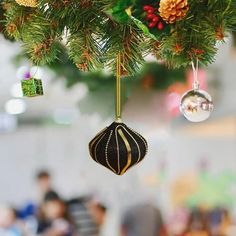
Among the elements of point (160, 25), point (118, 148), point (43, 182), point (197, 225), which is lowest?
point (197, 225)

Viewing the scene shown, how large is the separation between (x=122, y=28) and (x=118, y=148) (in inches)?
4.8

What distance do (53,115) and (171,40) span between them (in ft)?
5.11

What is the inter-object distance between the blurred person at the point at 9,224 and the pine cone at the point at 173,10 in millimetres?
1632

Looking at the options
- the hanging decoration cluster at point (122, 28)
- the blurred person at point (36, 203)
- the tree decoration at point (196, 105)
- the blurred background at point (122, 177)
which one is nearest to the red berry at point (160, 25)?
the hanging decoration cluster at point (122, 28)

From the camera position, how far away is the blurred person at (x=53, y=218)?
1952mm

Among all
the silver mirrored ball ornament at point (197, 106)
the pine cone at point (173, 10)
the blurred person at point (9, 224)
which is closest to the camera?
the pine cone at point (173, 10)

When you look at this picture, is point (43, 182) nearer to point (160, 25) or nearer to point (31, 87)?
point (31, 87)

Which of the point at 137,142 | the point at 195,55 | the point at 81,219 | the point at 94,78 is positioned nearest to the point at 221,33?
the point at 195,55

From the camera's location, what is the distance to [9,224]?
6.33ft

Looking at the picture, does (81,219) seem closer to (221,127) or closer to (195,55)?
(221,127)

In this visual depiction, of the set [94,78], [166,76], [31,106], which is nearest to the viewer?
[94,78]

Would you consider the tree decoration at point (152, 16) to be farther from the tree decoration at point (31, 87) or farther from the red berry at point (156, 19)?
the tree decoration at point (31, 87)

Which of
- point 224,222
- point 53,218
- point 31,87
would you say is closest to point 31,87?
point 31,87

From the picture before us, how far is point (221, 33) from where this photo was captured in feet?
1.44
